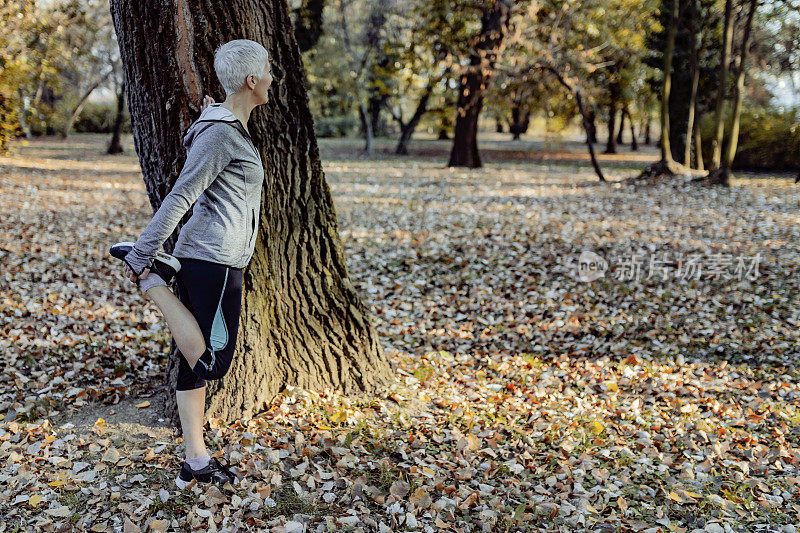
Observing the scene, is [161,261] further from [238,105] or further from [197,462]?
[197,462]

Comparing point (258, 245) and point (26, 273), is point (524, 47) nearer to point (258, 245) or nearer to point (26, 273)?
point (26, 273)

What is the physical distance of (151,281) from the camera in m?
2.73

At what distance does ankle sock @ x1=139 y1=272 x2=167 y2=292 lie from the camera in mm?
2723

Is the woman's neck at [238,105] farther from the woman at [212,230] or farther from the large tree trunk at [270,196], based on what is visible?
the large tree trunk at [270,196]

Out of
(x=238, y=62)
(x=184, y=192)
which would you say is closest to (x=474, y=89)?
(x=238, y=62)

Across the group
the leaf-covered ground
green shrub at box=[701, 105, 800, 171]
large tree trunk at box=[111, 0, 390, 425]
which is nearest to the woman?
large tree trunk at box=[111, 0, 390, 425]

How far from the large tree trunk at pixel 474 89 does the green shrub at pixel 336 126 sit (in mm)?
15001

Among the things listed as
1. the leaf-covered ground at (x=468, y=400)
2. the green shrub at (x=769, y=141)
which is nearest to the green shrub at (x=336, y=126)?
the green shrub at (x=769, y=141)

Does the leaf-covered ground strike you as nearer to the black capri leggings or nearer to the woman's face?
the black capri leggings

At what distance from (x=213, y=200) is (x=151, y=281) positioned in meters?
0.46

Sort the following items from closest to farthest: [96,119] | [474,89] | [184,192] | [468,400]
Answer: [184,192] < [468,400] < [474,89] < [96,119]

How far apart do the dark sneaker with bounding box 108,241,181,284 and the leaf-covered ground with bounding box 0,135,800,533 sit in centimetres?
114

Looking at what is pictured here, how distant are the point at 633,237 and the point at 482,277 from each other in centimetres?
289

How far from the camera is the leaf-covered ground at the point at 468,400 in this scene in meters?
3.10
